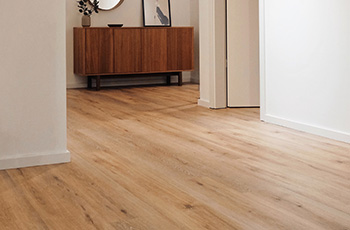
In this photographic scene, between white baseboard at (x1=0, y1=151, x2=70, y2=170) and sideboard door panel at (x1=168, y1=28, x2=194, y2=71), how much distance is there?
172 inches

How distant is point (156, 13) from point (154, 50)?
2.27 feet

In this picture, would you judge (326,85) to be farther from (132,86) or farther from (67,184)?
(132,86)

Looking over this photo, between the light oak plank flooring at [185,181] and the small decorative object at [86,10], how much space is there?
288 centimetres

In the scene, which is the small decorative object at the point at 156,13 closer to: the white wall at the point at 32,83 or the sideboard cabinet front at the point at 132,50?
the sideboard cabinet front at the point at 132,50

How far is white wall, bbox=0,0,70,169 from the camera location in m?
2.81

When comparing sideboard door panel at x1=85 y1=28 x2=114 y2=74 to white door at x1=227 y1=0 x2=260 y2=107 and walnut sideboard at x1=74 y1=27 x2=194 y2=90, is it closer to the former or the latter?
walnut sideboard at x1=74 y1=27 x2=194 y2=90

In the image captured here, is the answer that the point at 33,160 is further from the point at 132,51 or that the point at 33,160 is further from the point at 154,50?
the point at 154,50

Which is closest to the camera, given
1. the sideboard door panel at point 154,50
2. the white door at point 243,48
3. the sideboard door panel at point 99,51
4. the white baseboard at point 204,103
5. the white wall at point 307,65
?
the white wall at point 307,65

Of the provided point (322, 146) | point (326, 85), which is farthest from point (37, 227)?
point (326, 85)

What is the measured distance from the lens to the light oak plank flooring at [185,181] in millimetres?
2031

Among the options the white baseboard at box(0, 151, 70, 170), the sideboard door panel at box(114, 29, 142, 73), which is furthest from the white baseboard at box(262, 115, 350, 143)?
the sideboard door panel at box(114, 29, 142, 73)

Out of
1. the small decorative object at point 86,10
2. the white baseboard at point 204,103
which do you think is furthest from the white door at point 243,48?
the small decorative object at point 86,10

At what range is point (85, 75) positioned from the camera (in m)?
6.74

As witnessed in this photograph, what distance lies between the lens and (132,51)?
6.96 m
